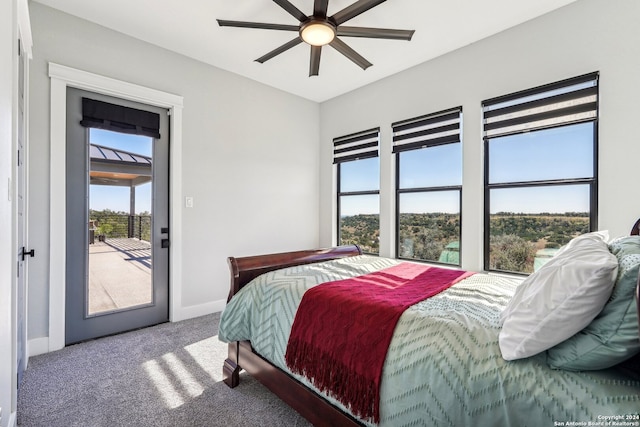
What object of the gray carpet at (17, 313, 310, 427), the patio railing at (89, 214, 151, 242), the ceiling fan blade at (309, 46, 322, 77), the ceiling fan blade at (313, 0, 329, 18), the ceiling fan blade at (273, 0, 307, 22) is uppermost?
the ceiling fan blade at (313, 0, 329, 18)

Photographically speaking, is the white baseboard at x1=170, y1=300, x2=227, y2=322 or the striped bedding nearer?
the striped bedding

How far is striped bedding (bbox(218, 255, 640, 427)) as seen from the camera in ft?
2.95

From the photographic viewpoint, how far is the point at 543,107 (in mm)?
2639

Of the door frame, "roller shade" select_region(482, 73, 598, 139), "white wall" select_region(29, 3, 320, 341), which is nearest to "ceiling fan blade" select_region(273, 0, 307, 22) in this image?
"white wall" select_region(29, 3, 320, 341)

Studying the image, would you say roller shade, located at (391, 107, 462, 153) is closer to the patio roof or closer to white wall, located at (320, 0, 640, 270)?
white wall, located at (320, 0, 640, 270)

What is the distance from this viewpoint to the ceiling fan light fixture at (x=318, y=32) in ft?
7.32

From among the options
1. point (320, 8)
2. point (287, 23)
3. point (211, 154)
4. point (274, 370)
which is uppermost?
point (287, 23)

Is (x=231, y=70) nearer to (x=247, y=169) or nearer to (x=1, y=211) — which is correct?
(x=247, y=169)

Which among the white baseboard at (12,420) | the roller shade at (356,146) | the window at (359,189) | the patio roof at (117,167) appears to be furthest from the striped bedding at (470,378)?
the roller shade at (356,146)

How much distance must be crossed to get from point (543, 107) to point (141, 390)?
387cm

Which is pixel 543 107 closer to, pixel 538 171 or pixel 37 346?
pixel 538 171

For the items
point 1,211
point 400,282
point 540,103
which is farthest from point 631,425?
point 540,103

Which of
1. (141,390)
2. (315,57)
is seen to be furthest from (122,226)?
(315,57)

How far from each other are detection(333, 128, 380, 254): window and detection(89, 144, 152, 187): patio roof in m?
2.52
